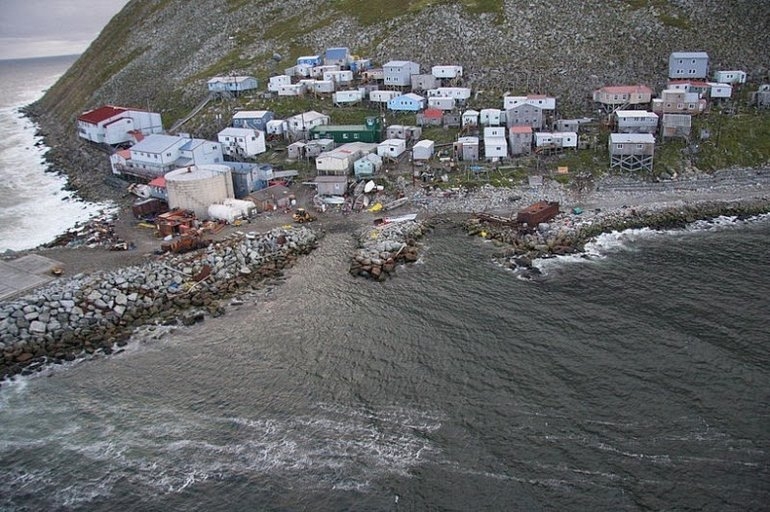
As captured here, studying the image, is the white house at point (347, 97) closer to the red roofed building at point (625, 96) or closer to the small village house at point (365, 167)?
the small village house at point (365, 167)

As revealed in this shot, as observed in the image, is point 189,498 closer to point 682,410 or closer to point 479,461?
point 479,461

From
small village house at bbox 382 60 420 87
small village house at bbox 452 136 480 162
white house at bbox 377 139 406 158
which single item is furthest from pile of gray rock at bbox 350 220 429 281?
small village house at bbox 382 60 420 87

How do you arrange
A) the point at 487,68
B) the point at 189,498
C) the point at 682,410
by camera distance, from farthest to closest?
the point at 487,68, the point at 682,410, the point at 189,498

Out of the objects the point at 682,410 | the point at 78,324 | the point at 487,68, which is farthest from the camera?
the point at 487,68

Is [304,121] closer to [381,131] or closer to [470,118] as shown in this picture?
[381,131]

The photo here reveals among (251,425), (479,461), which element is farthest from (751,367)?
(251,425)

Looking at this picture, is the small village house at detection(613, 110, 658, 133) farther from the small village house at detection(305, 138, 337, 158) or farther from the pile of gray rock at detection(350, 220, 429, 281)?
the small village house at detection(305, 138, 337, 158)
